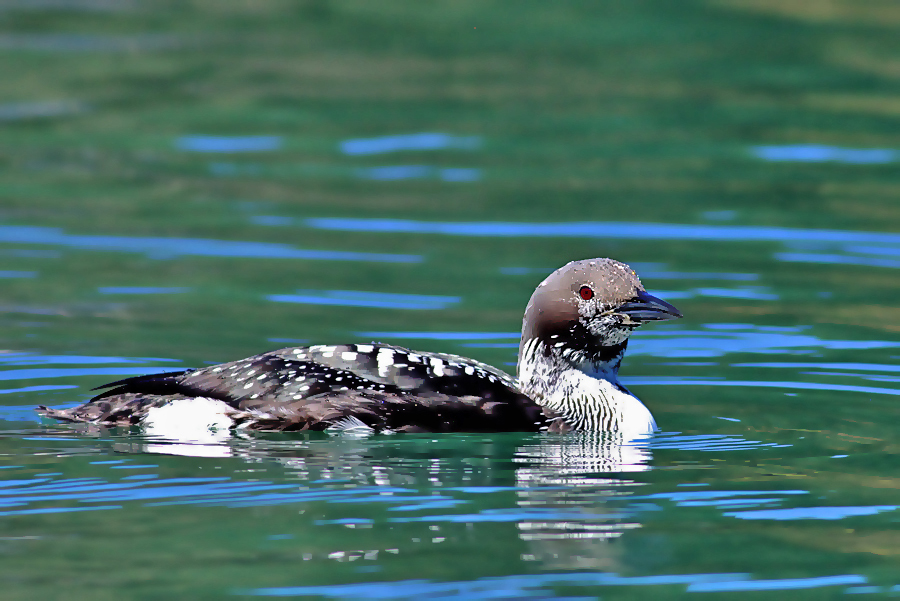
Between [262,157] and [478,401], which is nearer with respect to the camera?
[478,401]

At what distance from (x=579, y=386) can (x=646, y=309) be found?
1.80 ft

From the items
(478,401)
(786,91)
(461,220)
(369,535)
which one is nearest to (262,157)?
(461,220)

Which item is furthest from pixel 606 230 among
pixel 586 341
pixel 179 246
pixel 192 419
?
pixel 192 419

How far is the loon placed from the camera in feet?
24.0

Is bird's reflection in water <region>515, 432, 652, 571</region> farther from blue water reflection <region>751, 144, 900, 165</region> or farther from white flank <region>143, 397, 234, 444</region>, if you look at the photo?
blue water reflection <region>751, 144, 900, 165</region>

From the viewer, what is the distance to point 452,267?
11625 mm

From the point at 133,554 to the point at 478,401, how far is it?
2.38 metres

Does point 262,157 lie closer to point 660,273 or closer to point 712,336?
point 660,273

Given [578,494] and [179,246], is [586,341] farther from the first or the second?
[179,246]

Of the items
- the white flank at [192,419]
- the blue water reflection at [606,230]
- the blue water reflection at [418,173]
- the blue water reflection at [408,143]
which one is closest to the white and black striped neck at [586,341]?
the white flank at [192,419]

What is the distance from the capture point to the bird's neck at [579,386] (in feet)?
25.2

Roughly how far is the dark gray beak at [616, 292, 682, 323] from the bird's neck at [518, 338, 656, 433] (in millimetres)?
322

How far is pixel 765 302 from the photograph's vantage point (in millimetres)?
10688

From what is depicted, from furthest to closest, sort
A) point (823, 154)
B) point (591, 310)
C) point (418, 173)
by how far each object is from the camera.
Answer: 1. point (823, 154)
2. point (418, 173)
3. point (591, 310)
